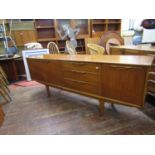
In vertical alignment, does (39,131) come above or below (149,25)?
below

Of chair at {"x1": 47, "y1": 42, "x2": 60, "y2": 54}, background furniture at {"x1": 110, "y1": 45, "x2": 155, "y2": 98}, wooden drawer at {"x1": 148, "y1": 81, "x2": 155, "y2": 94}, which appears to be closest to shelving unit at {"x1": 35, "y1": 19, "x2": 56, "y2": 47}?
chair at {"x1": 47, "y1": 42, "x2": 60, "y2": 54}

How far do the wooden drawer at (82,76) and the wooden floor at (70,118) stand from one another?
0.53m

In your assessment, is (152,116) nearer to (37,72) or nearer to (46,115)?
(46,115)

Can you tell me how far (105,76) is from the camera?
5.54ft

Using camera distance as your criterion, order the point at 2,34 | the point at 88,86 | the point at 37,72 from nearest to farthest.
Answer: the point at 88,86 < the point at 37,72 < the point at 2,34

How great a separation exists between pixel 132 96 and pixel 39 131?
3.81ft

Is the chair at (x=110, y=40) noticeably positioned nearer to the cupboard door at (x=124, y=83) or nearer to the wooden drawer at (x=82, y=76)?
the wooden drawer at (x=82, y=76)

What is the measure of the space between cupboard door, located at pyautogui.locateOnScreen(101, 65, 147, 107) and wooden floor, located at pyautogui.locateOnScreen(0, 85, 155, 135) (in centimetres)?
36

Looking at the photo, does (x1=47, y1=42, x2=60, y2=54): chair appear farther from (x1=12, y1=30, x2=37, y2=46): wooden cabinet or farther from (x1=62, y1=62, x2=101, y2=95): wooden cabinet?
(x1=62, y1=62, x2=101, y2=95): wooden cabinet

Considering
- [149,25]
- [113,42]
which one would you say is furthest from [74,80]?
[113,42]

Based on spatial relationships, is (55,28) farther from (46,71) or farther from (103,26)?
(46,71)

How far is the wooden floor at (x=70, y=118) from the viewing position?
5.74 ft

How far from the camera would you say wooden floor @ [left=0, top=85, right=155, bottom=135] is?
1750mm

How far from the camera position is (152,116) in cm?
192
